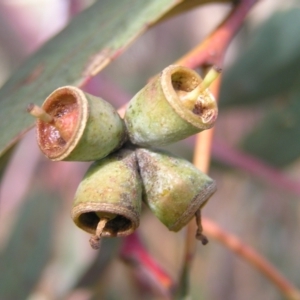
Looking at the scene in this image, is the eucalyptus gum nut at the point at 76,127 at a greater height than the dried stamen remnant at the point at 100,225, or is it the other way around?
the eucalyptus gum nut at the point at 76,127

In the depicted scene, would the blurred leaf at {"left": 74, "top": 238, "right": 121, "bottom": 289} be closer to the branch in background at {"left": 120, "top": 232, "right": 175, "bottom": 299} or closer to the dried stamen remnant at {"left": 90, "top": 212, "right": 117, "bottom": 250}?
the branch in background at {"left": 120, "top": 232, "right": 175, "bottom": 299}

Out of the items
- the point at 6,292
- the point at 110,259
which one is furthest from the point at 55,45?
the point at 6,292

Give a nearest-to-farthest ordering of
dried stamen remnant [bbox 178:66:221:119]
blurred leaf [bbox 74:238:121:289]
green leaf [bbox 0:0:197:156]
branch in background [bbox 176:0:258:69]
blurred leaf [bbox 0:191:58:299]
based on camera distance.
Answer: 1. dried stamen remnant [bbox 178:66:221:119]
2. green leaf [bbox 0:0:197:156]
3. branch in background [bbox 176:0:258:69]
4. blurred leaf [bbox 74:238:121:289]
5. blurred leaf [bbox 0:191:58:299]

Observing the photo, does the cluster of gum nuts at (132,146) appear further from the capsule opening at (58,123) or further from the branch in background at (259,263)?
the branch in background at (259,263)

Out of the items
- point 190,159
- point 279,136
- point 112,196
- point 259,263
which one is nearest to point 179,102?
point 112,196

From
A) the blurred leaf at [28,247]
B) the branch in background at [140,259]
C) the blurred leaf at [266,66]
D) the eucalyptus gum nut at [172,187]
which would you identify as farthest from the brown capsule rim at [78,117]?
the blurred leaf at [266,66]

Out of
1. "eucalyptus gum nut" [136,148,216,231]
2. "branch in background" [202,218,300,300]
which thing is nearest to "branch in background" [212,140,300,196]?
"branch in background" [202,218,300,300]
